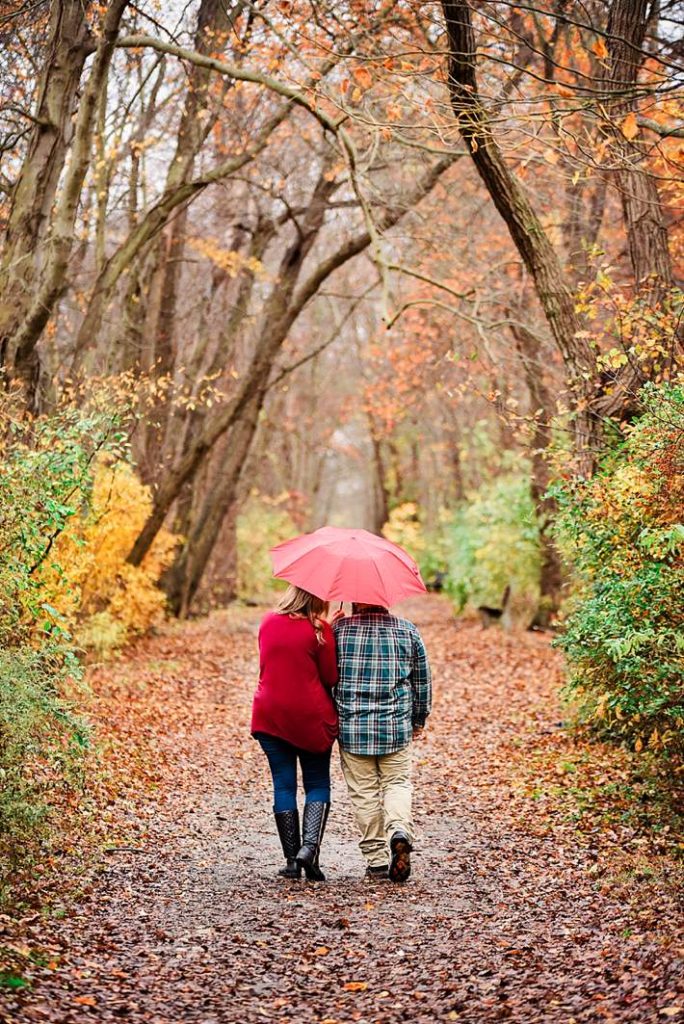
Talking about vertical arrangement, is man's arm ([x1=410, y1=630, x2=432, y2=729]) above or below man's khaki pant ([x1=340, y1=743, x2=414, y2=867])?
above

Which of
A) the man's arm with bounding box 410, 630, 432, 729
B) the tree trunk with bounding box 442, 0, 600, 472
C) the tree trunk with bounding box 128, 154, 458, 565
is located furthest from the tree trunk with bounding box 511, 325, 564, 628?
the man's arm with bounding box 410, 630, 432, 729

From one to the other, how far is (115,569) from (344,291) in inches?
623

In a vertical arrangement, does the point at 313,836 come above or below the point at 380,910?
above

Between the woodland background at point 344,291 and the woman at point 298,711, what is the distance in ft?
3.82


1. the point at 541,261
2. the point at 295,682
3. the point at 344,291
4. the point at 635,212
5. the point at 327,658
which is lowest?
the point at 295,682

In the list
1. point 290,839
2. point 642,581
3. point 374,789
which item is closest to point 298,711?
point 374,789

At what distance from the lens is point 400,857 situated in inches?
261

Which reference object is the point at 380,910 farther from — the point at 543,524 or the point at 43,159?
the point at 543,524

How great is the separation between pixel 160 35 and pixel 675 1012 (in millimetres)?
11995

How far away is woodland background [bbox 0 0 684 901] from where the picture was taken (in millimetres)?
6664

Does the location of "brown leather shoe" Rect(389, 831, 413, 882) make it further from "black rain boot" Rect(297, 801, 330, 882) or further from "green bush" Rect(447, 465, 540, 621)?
"green bush" Rect(447, 465, 540, 621)

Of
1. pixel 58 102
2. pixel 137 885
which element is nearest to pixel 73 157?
pixel 58 102

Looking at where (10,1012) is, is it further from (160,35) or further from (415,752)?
(160,35)

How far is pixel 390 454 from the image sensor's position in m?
42.2
